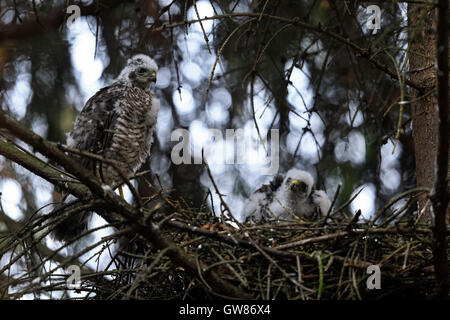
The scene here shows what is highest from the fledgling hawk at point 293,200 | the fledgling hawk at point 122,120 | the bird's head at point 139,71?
the bird's head at point 139,71

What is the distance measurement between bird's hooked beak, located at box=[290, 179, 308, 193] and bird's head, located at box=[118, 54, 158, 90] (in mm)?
1441

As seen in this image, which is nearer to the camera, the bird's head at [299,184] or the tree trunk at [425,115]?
the tree trunk at [425,115]

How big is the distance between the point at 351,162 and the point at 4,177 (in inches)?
118

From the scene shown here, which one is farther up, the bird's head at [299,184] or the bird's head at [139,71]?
the bird's head at [139,71]

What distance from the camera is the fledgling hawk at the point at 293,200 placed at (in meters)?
4.82

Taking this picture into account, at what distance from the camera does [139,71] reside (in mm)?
5293

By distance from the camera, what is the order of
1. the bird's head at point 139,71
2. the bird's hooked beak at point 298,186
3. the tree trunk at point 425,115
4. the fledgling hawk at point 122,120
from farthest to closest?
the bird's head at point 139,71 < the fledgling hawk at point 122,120 < the bird's hooked beak at point 298,186 < the tree trunk at point 425,115

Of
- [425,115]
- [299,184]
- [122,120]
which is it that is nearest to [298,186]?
[299,184]

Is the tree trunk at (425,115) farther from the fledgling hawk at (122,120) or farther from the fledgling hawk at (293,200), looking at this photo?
the fledgling hawk at (122,120)

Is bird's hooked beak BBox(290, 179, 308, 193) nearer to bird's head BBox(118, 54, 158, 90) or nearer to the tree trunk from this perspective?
the tree trunk

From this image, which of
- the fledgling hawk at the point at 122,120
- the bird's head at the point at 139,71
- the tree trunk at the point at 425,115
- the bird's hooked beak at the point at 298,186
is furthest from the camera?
the bird's head at the point at 139,71

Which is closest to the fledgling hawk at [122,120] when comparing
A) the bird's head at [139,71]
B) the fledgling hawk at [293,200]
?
the bird's head at [139,71]
